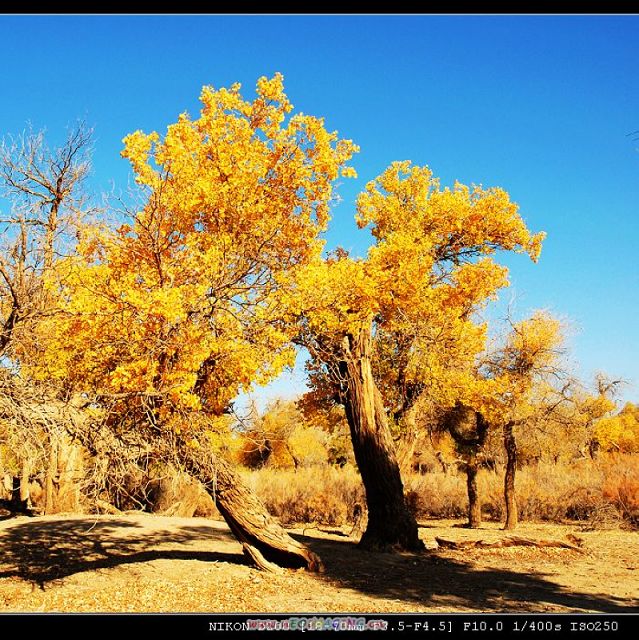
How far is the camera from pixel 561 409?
18.6 metres

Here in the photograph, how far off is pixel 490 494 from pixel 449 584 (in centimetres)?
1702

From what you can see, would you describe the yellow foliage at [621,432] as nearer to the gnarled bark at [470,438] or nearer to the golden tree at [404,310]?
the gnarled bark at [470,438]

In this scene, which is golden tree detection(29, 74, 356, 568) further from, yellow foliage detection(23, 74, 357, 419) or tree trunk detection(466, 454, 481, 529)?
tree trunk detection(466, 454, 481, 529)

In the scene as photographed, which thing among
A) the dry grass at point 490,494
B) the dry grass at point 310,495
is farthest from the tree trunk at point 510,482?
the dry grass at point 310,495

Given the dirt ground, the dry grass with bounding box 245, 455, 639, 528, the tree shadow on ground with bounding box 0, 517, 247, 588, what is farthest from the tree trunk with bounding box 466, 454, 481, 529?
the tree shadow on ground with bounding box 0, 517, 247, 588

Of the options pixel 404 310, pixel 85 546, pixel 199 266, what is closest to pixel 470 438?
pixel 404 310

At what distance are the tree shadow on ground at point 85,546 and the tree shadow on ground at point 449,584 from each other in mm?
2101

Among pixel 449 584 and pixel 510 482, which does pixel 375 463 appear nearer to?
pixel 449 584

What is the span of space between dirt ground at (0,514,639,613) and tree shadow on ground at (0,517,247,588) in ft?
0.08

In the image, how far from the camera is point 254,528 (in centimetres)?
892

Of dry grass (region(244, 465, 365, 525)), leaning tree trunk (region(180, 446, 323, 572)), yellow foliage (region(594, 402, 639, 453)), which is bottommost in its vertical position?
dry grass (region(244, 465, 365, 525))

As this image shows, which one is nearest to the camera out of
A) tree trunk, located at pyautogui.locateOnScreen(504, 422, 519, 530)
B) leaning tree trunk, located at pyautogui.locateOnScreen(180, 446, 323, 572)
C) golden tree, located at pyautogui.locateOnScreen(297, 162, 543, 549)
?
leaning tree trunk, located at pyautogui.locateOnScreen(180, 446, 323, 572)

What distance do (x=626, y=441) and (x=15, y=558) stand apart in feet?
127

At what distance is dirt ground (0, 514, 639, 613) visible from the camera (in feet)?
→ 23.8
